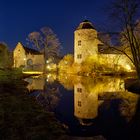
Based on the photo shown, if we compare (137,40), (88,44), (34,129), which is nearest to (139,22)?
(137,40)

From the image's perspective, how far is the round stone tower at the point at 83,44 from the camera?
54.3 metres

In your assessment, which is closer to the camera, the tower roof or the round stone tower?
the round stone tower

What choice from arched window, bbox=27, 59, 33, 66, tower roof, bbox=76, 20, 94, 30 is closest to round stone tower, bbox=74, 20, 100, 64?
tower roof, bbox=76, 20, 94, 30

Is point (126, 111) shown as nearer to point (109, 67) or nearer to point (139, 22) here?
point (139, 22)

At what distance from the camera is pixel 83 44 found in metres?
55.3

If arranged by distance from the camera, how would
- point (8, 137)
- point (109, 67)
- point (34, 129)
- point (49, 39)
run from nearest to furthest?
point (8, 137)
point (34, 129)
point (109, 67)
point (49, 39)

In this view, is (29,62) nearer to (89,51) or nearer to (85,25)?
(85,25)

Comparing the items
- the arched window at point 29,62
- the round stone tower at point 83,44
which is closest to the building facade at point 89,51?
the round stone tower at point 83,44

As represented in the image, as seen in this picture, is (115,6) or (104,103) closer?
(104,103)

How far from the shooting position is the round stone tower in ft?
178

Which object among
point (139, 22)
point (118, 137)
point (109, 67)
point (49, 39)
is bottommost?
point (118, 137)

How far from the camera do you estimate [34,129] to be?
913 centimetres

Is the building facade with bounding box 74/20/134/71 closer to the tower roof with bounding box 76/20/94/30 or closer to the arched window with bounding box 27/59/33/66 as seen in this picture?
the tower roof with bounding box 76/20/94/30

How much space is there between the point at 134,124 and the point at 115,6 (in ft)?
48.4
